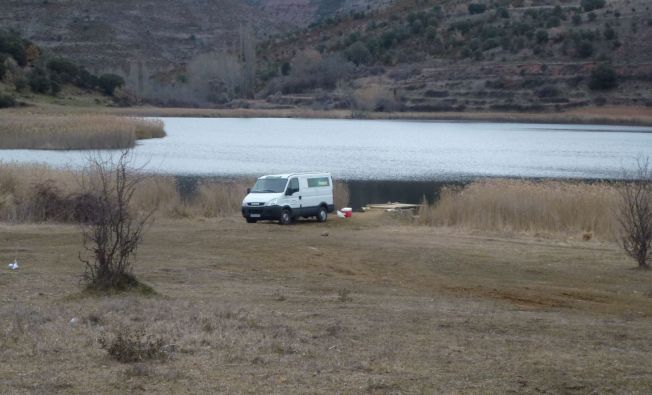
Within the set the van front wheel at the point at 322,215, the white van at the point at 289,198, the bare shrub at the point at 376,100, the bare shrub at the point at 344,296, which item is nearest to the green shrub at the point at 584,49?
the bare shrub at the point at 376,100

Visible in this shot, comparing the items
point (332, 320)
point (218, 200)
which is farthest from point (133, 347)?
point (218, 200)

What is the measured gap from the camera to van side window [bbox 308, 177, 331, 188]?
31.5 meters

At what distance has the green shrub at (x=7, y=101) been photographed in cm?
8014

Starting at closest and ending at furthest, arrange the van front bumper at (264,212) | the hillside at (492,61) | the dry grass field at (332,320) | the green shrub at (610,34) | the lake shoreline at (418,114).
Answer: the dry grass field at (332,320) < the van front bumper at (264,212) < the lake shoreline at (418,114) < the hillside at (492,61) < the green shrub at (610,34)

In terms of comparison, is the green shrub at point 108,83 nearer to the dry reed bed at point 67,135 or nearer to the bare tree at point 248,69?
the bare tree at point 248,69

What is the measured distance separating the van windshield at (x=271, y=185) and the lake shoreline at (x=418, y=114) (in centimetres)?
5311

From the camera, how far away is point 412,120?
107812 millimetres

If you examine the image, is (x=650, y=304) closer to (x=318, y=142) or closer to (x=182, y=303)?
(x=182, y=303)

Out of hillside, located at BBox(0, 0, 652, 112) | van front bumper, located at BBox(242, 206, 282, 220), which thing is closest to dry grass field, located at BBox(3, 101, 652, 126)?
hillside, located at BBox(0, 0, 652, 112)

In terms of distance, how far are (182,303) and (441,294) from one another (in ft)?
17.3

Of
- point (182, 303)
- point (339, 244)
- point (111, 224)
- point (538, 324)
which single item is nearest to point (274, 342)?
point (182, 303)

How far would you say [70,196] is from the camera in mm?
28609

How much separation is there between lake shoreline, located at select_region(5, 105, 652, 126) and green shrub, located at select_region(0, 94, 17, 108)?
1327mm

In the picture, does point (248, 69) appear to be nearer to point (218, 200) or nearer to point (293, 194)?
point (218, 200)
